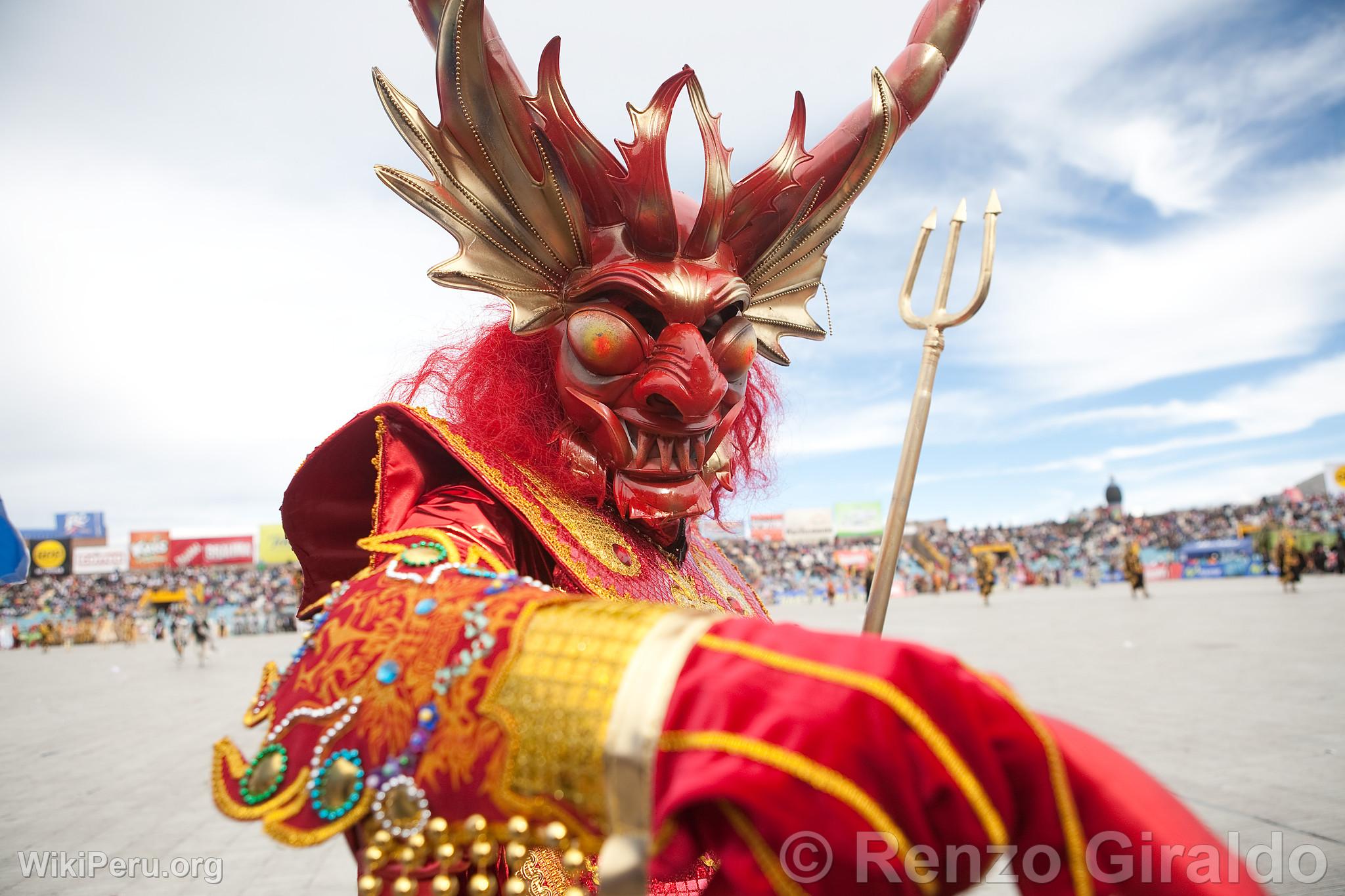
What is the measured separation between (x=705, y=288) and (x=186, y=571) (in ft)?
194

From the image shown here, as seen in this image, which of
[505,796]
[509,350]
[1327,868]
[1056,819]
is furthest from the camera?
[1327,868]

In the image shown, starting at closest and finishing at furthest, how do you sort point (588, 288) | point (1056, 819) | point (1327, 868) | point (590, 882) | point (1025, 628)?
point (1056, 819), point (590, 882), point (588, 288), point (1327, 868), point (1025, 628)

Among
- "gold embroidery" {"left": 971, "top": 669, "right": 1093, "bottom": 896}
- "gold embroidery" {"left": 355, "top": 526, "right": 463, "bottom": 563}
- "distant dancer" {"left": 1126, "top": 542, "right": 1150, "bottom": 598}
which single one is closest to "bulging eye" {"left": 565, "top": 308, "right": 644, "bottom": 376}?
"gold embroidery" {"left": 355, "top": 526, "right": 463, "bottom": 563}

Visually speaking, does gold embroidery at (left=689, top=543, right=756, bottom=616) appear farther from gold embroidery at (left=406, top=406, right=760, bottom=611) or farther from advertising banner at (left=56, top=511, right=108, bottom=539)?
advertising banner at (left=56, top=511, right=108, bottom=539)

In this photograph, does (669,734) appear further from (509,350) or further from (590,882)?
(509,350)

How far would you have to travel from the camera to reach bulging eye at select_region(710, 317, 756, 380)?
6.25 feet

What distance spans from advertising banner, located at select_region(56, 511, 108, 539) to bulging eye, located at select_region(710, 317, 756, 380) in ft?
228

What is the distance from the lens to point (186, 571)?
50.9 metres

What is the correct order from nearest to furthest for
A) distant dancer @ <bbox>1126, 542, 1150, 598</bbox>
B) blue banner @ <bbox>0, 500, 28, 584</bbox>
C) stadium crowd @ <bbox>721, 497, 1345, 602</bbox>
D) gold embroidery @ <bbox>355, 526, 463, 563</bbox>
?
gold embroidery @ <bbox>355, 526, 463, 563</bbox>
blue banner @ <bbox>0, 500, 28, 584</bbox>
distant dancer @ <bbox>1126, 542, 1150, 598</bbox>
stadium crowd @ <bbox>721, 497, 1345, 602</bbox>

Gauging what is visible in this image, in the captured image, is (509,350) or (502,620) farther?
(509,350)

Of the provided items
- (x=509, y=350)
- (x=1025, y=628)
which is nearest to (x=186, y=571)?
(x=1025, y=628)

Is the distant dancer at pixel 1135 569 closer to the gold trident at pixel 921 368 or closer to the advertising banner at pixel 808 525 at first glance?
the gold trident at pixel 921 368

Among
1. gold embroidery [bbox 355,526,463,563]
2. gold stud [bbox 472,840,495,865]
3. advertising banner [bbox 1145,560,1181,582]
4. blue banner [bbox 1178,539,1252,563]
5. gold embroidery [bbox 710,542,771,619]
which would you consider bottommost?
advertising banner [bbox 1145,560,1181,582]

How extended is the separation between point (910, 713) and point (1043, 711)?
636 cm
